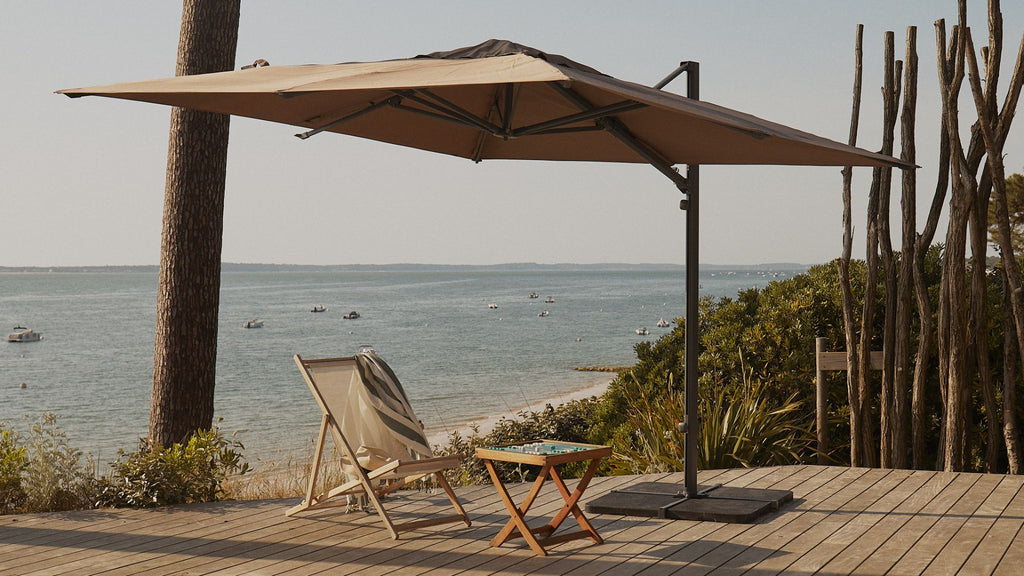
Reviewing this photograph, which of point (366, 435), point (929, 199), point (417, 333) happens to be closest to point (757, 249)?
point (417, 333)

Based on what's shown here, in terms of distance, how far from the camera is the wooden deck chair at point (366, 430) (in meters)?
4.29

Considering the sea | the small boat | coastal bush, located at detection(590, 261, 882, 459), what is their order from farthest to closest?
the small boat
the sea
coastal bush, located at detection(590, 261, 882, 459)

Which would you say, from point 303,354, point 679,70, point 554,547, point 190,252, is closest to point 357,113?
point 679,70

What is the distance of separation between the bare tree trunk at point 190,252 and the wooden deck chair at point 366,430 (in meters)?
2.04

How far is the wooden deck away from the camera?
3.57 metres

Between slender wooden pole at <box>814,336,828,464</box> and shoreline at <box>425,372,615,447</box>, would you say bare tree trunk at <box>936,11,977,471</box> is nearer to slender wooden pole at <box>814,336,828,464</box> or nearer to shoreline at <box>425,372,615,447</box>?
slender wooden pole at <box>814,336,828,464</box>

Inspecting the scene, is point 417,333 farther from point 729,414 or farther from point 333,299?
point 729,414

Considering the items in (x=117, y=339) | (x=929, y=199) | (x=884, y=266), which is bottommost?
(x=117, y=339)

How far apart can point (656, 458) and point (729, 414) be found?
0.58 meters

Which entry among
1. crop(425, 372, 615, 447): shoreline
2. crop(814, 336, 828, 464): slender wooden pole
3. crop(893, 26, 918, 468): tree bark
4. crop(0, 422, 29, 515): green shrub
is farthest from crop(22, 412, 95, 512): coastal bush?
crop(425, 372, 615, 447): shoreline

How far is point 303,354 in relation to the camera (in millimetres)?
38688

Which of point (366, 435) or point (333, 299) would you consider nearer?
point (366, 435)

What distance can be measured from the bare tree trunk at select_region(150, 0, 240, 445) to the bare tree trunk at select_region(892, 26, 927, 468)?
4.66 meters

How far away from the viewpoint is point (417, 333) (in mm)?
45500
